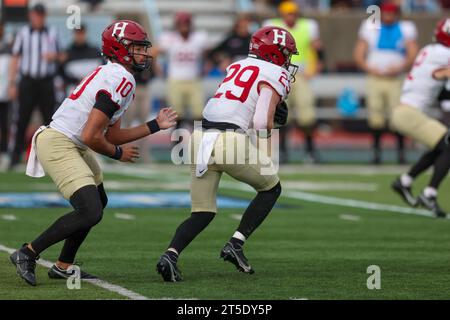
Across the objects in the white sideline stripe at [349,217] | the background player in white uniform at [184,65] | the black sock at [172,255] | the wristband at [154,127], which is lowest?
the background player in white uniform at [184,65]

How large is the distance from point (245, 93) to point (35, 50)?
28.4 feet

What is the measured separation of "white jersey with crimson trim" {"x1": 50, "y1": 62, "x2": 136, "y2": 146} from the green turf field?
94 centimetres

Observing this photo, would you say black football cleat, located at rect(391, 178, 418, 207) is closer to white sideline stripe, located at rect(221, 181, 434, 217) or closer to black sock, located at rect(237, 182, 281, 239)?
white sideline stripe, located at rect(221, 181, 434, 217)

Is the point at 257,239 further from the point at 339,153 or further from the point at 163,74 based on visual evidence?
the point at 163,74

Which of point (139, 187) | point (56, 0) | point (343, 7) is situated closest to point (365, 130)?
point (343, 7)

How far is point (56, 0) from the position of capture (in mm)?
22672

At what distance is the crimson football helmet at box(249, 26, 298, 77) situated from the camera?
27.5ft

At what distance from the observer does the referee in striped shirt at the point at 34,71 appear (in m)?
16.5

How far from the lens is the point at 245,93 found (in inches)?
325

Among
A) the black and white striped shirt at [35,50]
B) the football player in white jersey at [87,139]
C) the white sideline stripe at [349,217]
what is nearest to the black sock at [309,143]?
the black and white striped shirt at [35,50]

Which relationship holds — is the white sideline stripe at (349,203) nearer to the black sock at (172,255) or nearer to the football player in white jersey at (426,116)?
the football player in white jersey at (426,116)

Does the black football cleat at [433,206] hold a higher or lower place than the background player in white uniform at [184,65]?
higher

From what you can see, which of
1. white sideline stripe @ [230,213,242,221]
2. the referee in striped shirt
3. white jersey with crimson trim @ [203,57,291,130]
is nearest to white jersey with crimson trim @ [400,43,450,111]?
white sideline stripe @ [230,213,242,221]

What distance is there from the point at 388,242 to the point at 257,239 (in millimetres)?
1031
